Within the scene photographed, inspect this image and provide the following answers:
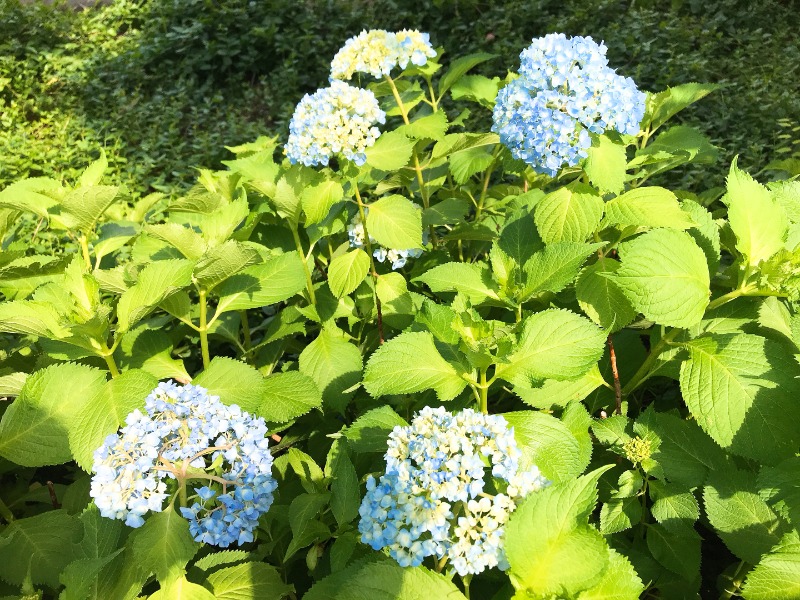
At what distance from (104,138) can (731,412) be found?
18.2 ft

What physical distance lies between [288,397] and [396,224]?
0.75 metres

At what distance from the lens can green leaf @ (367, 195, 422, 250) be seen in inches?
91.0

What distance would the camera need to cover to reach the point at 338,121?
234 cm

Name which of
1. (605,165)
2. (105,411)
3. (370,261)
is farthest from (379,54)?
(105,411)

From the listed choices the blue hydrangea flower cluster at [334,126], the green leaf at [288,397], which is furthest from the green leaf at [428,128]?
the green leaf at [288,397]

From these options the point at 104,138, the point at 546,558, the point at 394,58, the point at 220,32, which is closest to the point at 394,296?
the point at 394,58

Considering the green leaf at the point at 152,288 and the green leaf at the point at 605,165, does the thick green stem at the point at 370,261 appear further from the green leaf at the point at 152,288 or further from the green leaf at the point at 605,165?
the green leaf at the point at 605,165

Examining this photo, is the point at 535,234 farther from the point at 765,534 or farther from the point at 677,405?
the point at 765,534

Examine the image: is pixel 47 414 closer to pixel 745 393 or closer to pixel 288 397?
pixel 288 397

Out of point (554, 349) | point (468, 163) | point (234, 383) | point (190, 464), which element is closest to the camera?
point (190, 464)

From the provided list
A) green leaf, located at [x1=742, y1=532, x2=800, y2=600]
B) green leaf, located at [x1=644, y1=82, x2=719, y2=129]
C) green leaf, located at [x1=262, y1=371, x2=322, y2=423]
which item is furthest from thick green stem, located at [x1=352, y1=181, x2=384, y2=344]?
green leaf, located at [x1=742, y1=532, x2=800, y2=600]

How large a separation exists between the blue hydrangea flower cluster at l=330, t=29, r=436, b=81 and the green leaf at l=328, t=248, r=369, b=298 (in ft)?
2.74

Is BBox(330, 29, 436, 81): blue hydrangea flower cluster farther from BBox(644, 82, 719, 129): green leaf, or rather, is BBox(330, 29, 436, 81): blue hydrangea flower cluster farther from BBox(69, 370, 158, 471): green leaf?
BBox(69, 370, 158, 471): green leaf

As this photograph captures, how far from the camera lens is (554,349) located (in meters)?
1.61
